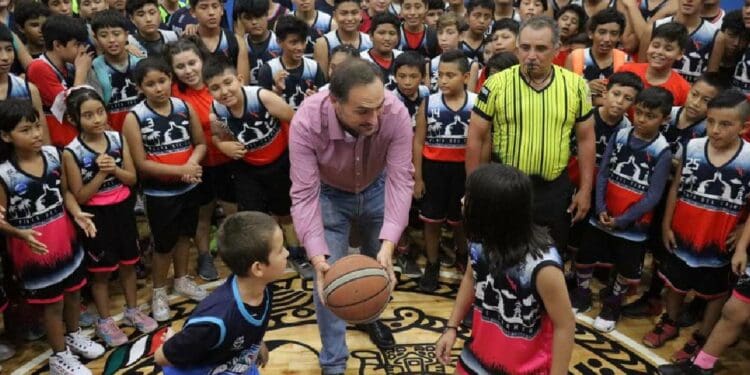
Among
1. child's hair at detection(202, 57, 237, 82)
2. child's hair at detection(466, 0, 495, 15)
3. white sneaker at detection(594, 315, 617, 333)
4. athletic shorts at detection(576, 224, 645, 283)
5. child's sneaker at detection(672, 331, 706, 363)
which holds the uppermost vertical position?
child's hair at detection(466, 0, 495, 15)

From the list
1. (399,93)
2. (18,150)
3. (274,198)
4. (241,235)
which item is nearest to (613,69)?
(399,93)

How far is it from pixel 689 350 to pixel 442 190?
1.76 metres

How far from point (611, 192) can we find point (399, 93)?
1560mm

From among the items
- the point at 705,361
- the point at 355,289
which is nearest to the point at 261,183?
the point at 355,289

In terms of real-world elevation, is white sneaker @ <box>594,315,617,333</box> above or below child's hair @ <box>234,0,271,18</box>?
below

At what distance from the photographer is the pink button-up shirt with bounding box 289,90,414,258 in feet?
9.57

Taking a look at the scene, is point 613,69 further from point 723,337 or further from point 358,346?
point 358,346

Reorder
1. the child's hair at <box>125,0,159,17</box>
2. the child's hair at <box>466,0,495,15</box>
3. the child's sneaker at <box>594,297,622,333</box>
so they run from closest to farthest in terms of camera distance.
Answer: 1. the child's sneaker at <box>594,297,622,333</box>
2. the child's hair at <box>125,0,159,17</box>
3. the child's hair at <box>466,0,495,15</box>

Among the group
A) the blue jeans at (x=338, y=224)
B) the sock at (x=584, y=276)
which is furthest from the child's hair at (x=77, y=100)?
the sock at (x=584, y=276)

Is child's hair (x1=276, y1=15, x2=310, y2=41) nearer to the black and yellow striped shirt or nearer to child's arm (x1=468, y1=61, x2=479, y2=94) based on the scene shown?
child's arm (x1=468, y1=61, x2=479, y2=94)

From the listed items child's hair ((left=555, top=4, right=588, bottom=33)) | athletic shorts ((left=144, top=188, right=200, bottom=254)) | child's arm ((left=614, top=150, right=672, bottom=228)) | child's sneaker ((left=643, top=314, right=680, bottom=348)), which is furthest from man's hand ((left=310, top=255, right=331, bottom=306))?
child's hair ((left=555, top=4, right=588, bottom=33))

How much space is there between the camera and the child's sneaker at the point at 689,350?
363cm

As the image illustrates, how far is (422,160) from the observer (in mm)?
4301

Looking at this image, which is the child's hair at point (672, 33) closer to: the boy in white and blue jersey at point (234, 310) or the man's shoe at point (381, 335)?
the man's shoe at point (381, 335)
